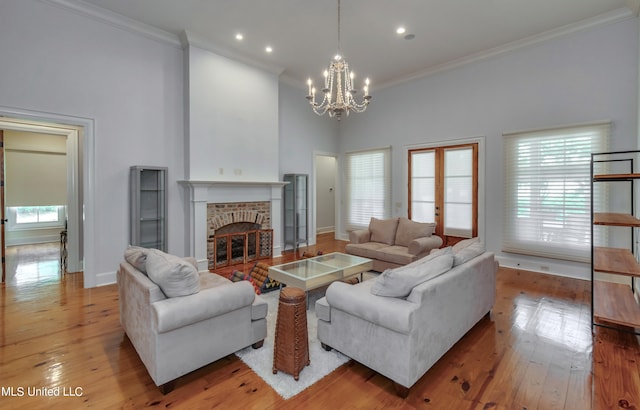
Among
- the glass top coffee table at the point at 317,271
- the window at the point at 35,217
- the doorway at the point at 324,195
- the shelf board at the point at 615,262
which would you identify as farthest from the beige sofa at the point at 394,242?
the window at the point at 35,217

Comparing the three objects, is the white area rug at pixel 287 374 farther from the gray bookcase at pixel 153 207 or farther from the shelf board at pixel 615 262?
the gray bookcase at pixel 153 207

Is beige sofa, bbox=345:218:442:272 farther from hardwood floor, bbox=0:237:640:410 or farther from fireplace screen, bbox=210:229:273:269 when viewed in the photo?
fireplace screen, bbox=210:229:273:269

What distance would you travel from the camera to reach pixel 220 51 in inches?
203

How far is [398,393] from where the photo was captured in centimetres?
202

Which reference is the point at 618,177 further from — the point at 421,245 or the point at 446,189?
the point at 446,189

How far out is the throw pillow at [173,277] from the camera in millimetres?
2068

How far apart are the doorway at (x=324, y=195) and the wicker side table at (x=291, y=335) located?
705cm

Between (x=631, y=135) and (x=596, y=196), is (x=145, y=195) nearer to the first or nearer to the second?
(x=596, y=196)

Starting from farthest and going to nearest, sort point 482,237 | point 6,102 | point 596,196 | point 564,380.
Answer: point 482,237 < point 596,196 < point 6,102 < point 564,380

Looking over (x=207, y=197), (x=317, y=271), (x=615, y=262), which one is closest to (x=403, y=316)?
(x=317, y=271)

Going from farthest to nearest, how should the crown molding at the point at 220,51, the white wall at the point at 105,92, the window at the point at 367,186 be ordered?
the window at the point at 367,186, the crown molding at the point at 220,51, the white wall at the point at 105,92

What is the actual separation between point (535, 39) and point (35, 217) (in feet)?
36.6

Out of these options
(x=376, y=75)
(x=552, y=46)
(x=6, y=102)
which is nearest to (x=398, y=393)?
(x=6, y=102)

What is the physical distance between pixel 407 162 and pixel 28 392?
251 inches
